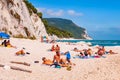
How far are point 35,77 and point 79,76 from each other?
286 cm

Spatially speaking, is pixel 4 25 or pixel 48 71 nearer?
pixel 48 71

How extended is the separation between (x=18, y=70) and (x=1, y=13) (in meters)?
48.3

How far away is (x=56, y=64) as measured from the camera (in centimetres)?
2300

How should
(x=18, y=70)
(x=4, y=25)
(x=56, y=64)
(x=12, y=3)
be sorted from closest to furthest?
(x=18, y=70) → (x=56, y=64) → (x=4, y=25) → (x=12, y=3)

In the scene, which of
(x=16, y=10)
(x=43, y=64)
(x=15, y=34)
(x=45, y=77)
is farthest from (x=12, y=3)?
(x=45, y=77)

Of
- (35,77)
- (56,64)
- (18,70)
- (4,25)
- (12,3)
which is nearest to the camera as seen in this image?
(35,77)

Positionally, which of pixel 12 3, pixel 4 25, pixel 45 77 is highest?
pixel 12 3

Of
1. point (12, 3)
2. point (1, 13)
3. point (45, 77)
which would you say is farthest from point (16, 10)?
point (45, 77)

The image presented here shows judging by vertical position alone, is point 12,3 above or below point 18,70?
above

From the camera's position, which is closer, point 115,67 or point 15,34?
point 115,67

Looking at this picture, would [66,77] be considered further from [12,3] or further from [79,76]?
[12,3]

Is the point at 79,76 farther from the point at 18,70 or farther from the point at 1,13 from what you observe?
the point at 1,13

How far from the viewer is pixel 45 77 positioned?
18.4 m

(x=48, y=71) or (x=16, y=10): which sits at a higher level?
(x=16, y=10)
